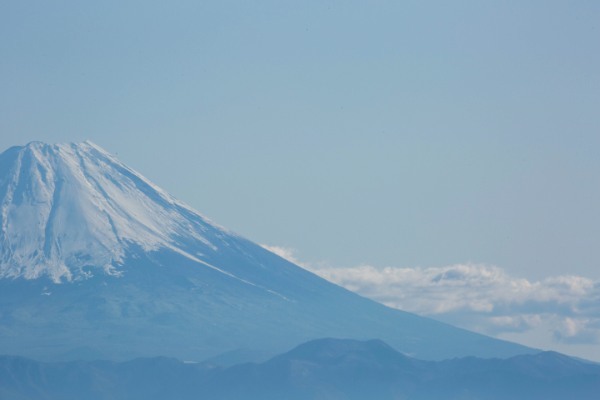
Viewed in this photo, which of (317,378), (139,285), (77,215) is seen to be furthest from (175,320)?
(77,215)

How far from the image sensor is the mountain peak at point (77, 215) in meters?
139

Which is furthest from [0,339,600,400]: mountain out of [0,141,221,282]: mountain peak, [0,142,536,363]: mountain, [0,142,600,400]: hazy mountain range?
[0,141,221,282]: mountain peak

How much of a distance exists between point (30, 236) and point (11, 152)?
57.8 feet

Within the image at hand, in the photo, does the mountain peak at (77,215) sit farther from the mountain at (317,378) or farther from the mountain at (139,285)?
the mountain at (317,378)

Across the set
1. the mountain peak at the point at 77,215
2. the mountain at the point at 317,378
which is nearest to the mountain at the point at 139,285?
the mountain peak at the point at 77,215

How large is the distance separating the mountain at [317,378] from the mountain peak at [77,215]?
17.1m

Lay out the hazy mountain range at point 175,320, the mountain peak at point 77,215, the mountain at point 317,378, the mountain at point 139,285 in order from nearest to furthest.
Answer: the mountain at point 317,378
the hazy mountain range at point 175,320
the mountain at point 139,285
the mountain peak at point 77,215

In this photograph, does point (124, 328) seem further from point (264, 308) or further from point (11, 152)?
point (11, 152)

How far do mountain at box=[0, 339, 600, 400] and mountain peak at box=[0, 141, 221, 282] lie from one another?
17138 mm

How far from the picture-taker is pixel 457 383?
124 metres

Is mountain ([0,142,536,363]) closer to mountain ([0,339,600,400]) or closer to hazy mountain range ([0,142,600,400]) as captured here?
hazy mountain range ([0,142,600,400])

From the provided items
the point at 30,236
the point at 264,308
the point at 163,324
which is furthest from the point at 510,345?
the point at 30,236

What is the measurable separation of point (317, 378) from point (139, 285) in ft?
77.0

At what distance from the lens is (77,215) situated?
476ft
